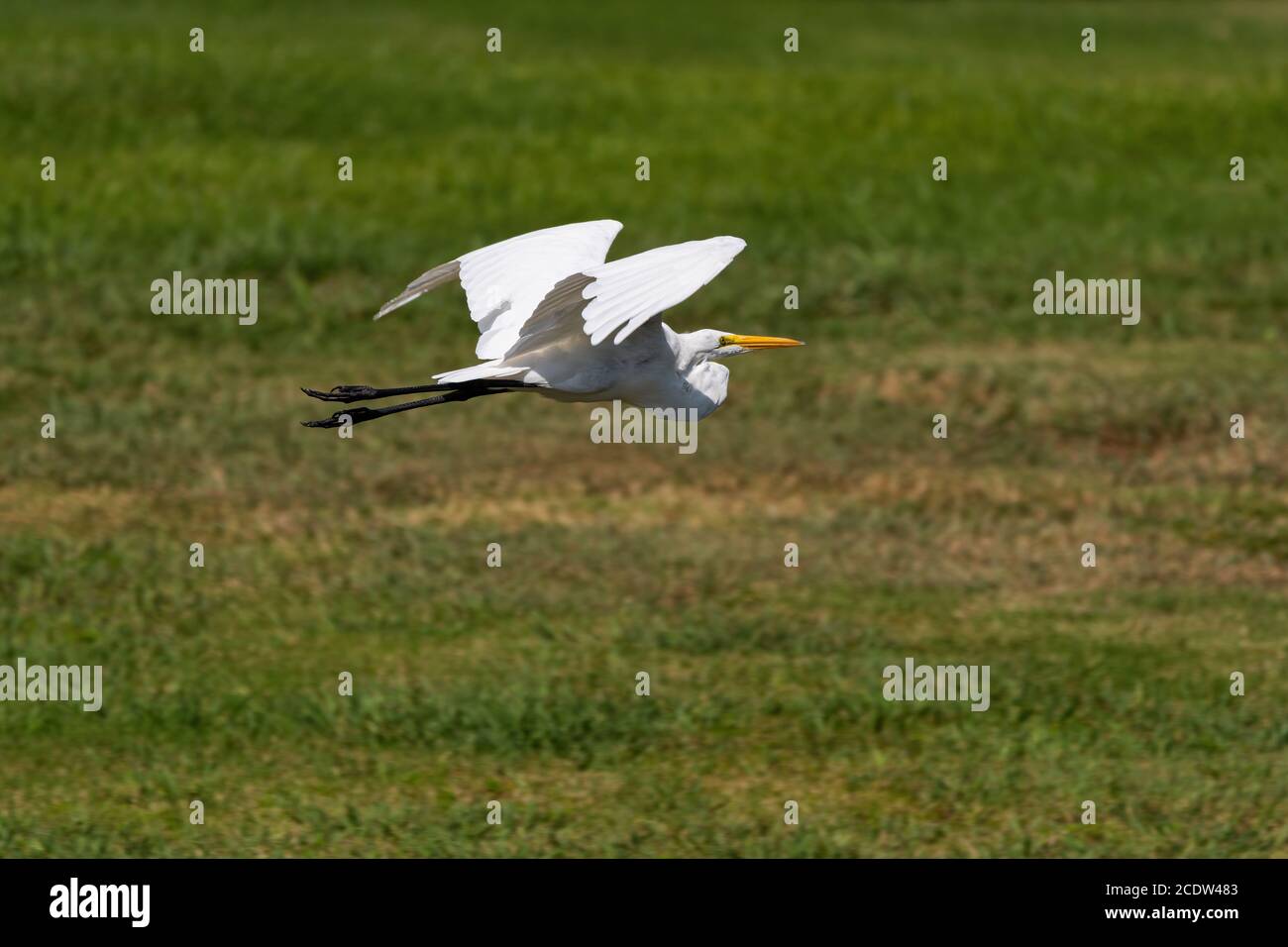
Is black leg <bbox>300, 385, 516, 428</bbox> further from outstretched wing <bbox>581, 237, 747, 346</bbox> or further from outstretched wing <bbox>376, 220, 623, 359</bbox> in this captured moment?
outstretched wing <bbox>581, 237, 747, 346</bbox>

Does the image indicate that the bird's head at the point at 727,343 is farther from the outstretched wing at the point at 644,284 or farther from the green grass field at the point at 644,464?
the green grass field at the point at 644,464

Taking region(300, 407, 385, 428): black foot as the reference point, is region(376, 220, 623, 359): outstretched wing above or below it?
above

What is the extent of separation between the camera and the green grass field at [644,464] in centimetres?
859

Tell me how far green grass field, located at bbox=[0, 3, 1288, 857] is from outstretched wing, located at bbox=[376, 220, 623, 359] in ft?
6.56

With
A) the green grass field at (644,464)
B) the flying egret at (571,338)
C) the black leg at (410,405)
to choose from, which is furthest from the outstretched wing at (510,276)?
the green grass field at (644,464)

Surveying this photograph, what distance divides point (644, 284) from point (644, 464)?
663cm

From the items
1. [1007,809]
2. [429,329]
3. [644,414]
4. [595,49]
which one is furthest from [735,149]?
[1007,809]

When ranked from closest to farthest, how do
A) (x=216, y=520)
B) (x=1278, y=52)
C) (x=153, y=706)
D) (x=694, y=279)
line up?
(x=694, y=279), (x=153, y=706), (x=216, y=520), (x=1278, y=52)

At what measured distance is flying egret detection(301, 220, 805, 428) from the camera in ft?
20.6

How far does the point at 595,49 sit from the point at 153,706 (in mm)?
13261

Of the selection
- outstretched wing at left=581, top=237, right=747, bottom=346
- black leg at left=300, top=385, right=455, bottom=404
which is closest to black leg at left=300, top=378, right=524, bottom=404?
black leg at left=300, top=385, right=455, bottom=404

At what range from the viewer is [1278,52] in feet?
74.0

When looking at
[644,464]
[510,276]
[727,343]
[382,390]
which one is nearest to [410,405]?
[382,390]

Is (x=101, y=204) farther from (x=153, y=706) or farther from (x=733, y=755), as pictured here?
(x=733, y=755)
